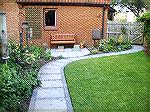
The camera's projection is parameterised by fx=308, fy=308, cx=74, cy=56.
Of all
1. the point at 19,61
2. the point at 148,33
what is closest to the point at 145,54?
the point at 148,33

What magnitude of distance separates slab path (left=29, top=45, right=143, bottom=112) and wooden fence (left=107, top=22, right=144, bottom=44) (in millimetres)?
2836

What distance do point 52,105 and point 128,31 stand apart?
5199mm

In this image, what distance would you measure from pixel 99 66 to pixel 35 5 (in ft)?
12.0

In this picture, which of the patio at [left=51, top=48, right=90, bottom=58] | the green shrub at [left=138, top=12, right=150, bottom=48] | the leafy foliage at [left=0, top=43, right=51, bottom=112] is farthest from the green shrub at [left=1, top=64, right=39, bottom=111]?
the green shrub at [left=138, top=12, right=150, bottom=48]

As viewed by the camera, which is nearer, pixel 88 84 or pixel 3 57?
pixel 3 57

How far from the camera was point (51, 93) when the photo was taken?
4.79 m

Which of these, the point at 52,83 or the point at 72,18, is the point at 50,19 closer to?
the point at 72,18


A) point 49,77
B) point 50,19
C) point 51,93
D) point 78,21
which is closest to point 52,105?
point 51,93

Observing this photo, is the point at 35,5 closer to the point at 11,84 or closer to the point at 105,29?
the point at 105,29

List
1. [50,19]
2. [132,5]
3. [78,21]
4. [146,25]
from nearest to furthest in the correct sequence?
[146,25]
[78,21]
[50,19]
[132,5]

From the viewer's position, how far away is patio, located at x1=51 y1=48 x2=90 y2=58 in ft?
27.0

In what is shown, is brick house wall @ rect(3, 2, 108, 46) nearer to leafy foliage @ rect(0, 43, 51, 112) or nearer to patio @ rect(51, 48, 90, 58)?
patio @ rect(51, 48, 90, 58)

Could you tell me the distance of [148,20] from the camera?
25.1 ft

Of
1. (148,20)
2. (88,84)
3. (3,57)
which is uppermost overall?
(148,20)
